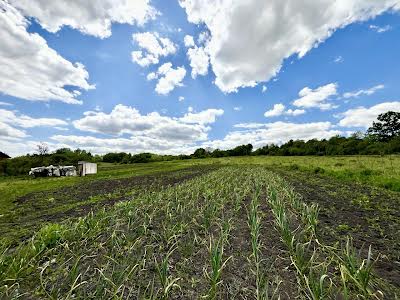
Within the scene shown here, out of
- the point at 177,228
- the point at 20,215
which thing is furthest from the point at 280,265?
the point at 20,215

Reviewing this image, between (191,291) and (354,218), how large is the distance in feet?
17.9

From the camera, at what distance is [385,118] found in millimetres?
89875

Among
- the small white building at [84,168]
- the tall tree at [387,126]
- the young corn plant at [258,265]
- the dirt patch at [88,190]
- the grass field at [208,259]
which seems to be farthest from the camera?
the tall tree at [387,126]

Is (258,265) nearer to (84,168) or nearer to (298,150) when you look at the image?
(84,168)

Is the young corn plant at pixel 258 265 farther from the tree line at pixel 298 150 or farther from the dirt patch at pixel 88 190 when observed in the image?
the tree line at pixel 298 150

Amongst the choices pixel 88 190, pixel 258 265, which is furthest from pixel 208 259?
pixel 88 190

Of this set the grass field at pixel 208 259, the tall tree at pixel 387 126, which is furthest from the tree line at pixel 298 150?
the grass field at pixel 208 259

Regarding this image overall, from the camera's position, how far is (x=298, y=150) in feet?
247

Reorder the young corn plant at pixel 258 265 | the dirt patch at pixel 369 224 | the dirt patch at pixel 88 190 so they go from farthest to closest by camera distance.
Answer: the dirt patch at pixel 88 190 → the dirt patch at pixel 369 224 → the young corn plant at pixel 258 265

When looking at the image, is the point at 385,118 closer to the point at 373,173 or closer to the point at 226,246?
the point at 373,173

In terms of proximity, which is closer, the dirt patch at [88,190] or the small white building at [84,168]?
the dirt patch at [88,190]

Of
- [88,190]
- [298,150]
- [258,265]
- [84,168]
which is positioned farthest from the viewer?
[298,150]

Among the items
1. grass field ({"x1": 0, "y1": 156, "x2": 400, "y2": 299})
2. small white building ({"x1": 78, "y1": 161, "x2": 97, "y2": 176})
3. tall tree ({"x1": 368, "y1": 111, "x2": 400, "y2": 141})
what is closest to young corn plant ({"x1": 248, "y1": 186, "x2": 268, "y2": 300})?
grass field ({"x1": 0, "y1": 156, "x2": 400, "y2": 299})

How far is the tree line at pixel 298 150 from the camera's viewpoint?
36.0m
